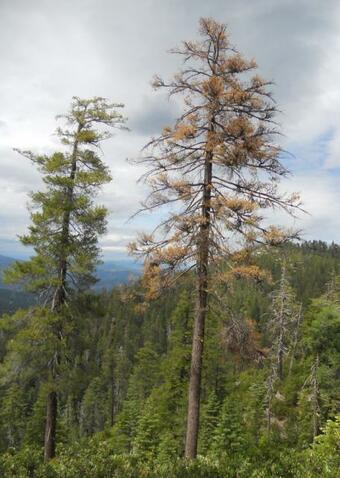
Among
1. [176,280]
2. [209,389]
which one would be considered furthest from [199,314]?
[209,389]

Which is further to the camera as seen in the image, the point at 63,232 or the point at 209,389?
the point at 209,389

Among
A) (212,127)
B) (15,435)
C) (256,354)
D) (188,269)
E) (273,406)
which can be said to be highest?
(212,127)

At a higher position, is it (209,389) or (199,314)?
(199,314)

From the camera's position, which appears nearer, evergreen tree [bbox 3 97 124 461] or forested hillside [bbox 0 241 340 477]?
forested hillside [bbox 0 241 340 477]

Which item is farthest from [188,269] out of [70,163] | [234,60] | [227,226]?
[70,163]

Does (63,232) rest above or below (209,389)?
above

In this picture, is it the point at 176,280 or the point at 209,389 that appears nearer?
the point at 176,280

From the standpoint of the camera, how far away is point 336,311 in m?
28.8

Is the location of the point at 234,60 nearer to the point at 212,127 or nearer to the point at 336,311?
the point at 212,127

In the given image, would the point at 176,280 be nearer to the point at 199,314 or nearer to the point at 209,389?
the point at 199,314

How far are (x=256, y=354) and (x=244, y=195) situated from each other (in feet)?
14.3

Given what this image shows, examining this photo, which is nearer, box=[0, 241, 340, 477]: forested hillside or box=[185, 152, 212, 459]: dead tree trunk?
box=[0, 241, 340, 477]: forested hillside

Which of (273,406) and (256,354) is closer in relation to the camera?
(256,354)

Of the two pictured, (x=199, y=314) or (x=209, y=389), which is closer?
(x=199, y=314)
